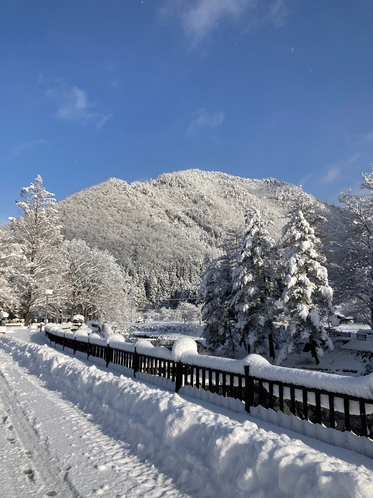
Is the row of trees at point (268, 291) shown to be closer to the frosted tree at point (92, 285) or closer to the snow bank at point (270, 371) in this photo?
the snow bank at point (270, 371)

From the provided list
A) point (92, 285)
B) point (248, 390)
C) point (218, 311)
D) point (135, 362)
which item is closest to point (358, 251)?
point (218, 311)

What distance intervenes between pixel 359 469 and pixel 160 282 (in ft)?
401

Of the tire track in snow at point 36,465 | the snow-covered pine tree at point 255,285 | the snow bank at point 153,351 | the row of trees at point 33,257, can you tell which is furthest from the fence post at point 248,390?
the row of trees at point 33,257

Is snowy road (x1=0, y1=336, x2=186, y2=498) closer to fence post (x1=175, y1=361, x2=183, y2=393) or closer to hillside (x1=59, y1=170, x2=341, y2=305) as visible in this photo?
fence post (x1=175, y1=361, x2=183, y2=393)

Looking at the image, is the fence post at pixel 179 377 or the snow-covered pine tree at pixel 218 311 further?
the snow-covered pine tree at pixel 218 311

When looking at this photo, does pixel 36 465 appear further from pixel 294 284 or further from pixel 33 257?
pixel 33 257

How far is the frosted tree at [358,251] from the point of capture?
→ 24859mm

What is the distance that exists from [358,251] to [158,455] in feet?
80.0

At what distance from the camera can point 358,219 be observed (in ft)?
84.5

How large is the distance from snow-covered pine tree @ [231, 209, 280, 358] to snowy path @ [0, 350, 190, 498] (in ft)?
68.3

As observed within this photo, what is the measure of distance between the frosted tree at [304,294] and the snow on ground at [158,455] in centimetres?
1847

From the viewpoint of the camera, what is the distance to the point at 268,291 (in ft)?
95.4

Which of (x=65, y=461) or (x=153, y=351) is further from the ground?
(x=153, y=351)

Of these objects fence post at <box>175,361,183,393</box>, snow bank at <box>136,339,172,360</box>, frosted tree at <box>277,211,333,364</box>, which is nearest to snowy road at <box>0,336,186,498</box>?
fence post at <box>175,361,183,393</box>
